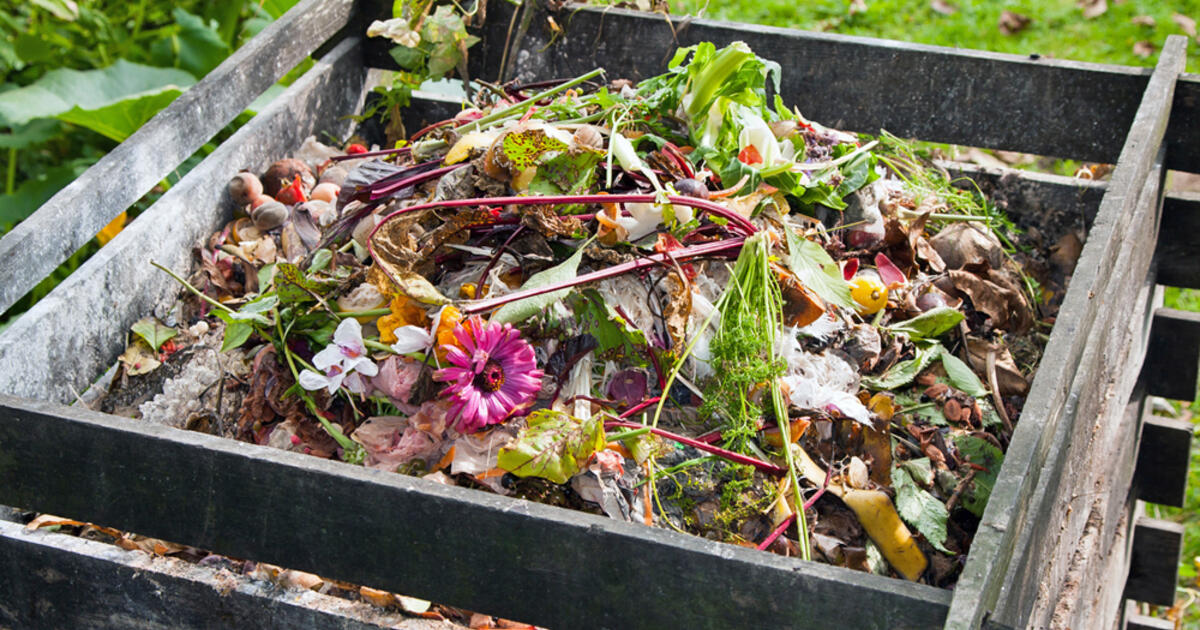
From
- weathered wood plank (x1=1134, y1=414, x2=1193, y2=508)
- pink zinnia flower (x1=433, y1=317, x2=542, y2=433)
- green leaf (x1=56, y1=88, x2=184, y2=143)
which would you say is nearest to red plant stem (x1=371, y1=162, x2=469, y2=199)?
pink zinnia flower (x1=433, y1=317, x2=542, y2=433)

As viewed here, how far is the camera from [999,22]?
16.6 ft

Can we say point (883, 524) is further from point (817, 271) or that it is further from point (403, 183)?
point (403, 183)

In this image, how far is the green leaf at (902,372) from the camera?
194 cm

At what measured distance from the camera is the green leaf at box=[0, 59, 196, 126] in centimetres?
344

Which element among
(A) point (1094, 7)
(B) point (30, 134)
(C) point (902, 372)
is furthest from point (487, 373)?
(A) point (1094, 7)

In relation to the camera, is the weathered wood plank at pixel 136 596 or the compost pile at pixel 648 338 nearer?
the weathered wood plank at pixel 136 596

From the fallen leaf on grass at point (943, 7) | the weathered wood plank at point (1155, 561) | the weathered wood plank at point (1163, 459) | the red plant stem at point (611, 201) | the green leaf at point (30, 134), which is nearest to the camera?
the red plant stem at point (611, 201)

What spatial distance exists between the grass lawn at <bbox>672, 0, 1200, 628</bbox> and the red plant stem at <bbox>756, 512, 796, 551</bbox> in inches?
143

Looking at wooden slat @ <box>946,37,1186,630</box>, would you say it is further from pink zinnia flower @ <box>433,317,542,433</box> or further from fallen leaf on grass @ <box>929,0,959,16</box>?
fallen leaf on grass @ <box>929,0,959,16</box>

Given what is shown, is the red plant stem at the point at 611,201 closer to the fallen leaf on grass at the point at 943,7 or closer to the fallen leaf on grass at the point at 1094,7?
the fallen leaf on grass at the point at 943,7

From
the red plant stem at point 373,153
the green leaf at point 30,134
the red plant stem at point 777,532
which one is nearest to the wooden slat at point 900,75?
the red plant stem at point 373,153

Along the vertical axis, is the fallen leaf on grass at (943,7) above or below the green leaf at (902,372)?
above

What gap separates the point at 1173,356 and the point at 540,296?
1.88 meters

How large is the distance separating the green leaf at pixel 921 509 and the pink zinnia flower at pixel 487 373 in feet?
1.96
